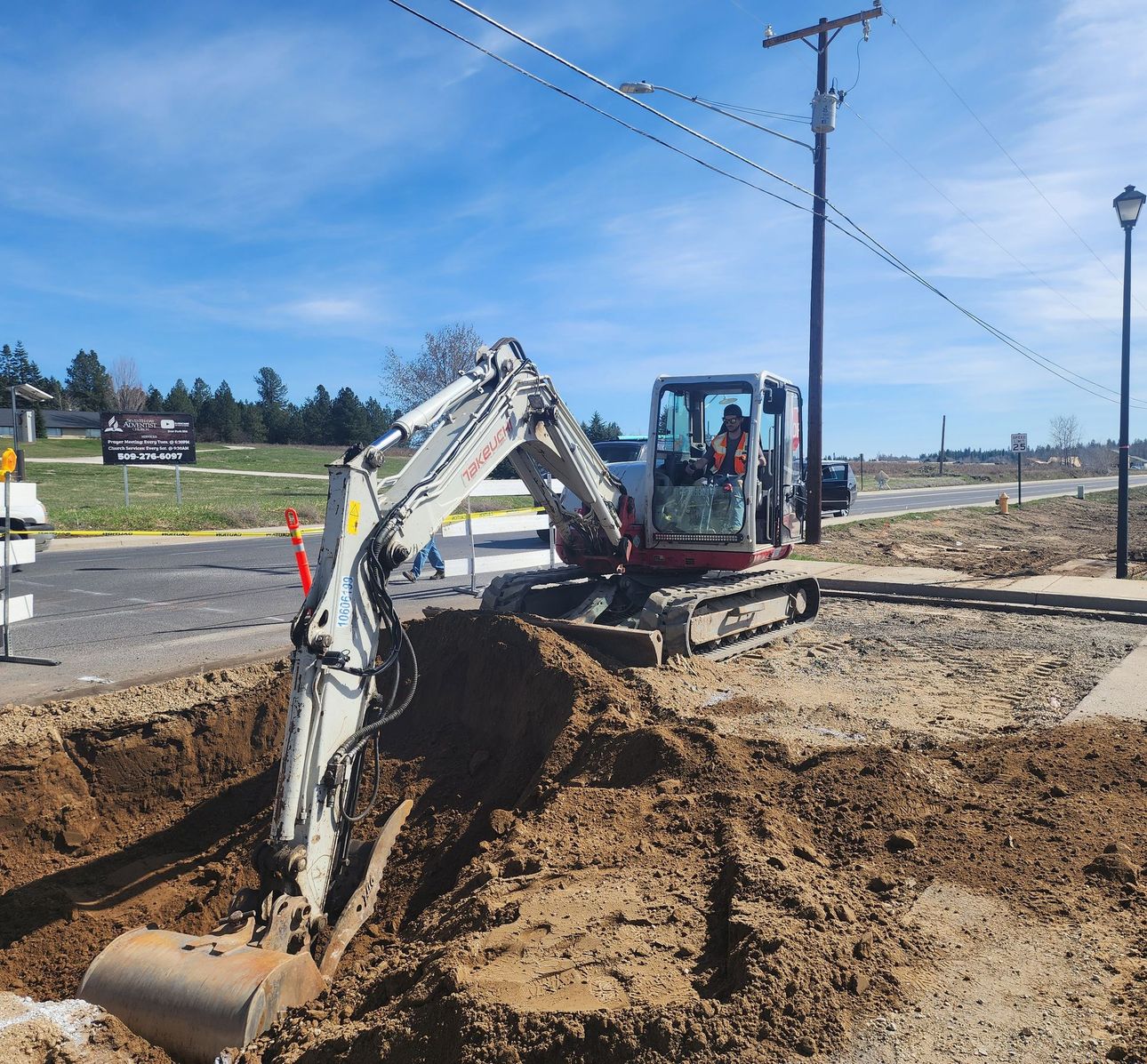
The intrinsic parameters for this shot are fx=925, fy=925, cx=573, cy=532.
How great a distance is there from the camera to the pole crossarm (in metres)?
18.0

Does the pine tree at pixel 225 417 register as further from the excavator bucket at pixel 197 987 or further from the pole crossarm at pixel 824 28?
the excavator bucket at pixel 197 987

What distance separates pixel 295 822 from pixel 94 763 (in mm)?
2928

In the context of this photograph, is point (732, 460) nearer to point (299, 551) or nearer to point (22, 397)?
point (299, 551)

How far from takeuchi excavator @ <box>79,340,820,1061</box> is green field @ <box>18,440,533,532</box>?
485 centimetres

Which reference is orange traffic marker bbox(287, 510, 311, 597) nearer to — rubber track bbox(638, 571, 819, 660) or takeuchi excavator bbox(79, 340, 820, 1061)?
takeuchi excavator bbox(79, 340, 820, 1061)

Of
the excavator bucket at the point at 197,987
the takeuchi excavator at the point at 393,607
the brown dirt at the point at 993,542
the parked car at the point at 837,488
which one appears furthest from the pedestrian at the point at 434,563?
the parked car at the point at 837,488

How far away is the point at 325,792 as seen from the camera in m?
4.35

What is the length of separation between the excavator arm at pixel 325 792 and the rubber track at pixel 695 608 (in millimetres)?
2906

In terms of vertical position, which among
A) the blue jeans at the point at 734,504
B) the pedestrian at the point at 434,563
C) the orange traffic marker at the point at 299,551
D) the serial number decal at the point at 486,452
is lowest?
the pedestrian at the point at 434,563

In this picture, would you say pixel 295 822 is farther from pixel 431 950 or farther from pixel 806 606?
pixel 806 606

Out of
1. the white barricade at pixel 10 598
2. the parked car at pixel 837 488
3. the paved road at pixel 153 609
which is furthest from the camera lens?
the parked car at pixel 837 488

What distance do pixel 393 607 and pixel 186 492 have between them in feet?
119

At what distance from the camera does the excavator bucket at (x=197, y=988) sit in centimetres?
355

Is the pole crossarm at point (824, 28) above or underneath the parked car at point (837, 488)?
above
